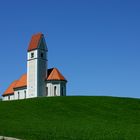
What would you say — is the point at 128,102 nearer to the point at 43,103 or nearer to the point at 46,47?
the point at 43,103

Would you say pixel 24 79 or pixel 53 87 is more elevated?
pixel 24 79

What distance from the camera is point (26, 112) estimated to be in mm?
46344

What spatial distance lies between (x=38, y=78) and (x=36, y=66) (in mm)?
Answer: 3808

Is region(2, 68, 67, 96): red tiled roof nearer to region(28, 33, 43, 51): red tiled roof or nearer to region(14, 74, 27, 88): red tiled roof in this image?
region(14, 74, 27, 88): red tiled roof

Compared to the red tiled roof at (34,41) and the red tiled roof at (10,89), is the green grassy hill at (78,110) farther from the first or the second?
the red tiled roof at (10,89)

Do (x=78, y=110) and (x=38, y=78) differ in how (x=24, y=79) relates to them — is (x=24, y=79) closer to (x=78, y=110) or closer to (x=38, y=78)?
(x=38, y=78)

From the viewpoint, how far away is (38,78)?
101875 millimetres

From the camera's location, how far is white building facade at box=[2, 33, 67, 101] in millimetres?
101438

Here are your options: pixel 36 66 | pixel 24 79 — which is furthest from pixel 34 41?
pixel 24 79

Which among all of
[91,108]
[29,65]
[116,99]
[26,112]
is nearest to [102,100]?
[116,99]

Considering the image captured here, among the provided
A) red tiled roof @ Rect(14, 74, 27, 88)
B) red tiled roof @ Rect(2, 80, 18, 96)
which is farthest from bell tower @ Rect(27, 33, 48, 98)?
red tiled roof @ Rect(2, 80, 18, 96)

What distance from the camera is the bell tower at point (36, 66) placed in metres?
102

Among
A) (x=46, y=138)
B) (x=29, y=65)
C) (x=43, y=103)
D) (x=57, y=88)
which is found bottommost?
(x=46, y=138)

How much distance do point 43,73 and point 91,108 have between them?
5087 cm
